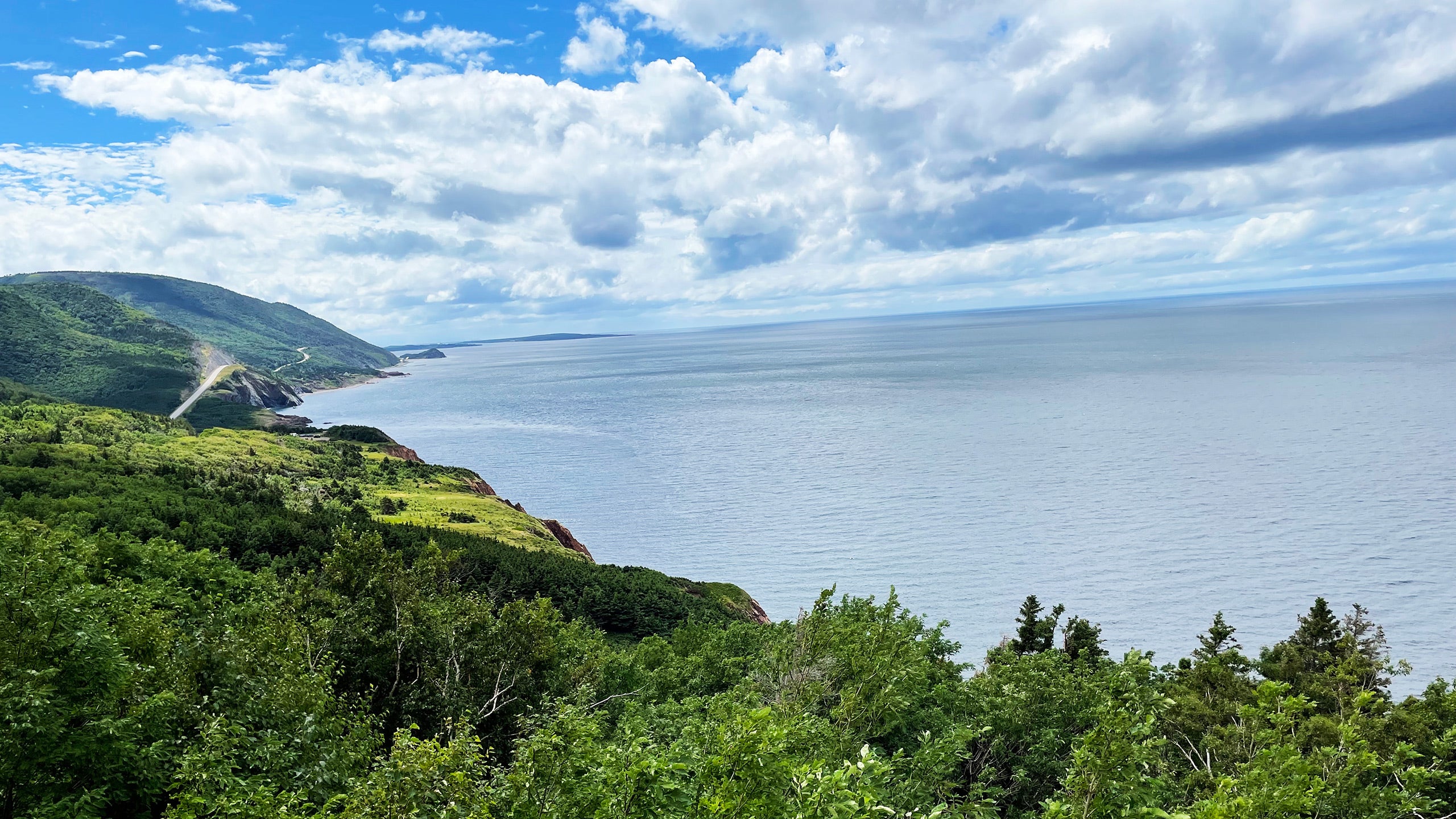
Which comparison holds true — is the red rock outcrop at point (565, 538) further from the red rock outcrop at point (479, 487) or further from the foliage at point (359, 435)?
the foliage at point (359, 435)

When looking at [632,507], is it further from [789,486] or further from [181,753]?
[181,753]

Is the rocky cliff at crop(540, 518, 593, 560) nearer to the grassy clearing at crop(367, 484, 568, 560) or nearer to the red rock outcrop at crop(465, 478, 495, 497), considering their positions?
the grassy clearing at crop(367, 484, 568, 560)

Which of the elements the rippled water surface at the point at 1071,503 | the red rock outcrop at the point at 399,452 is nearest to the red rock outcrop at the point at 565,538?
the rippled water surface at the point at 1071,503

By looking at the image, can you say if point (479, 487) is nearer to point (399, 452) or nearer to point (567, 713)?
point (399, 452)

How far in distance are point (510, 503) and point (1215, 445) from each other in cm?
10869

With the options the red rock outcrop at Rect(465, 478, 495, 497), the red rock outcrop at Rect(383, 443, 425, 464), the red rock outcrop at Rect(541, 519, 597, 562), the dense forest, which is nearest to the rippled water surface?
the red rock outcrop at Rect(541, 519, 597, 562)

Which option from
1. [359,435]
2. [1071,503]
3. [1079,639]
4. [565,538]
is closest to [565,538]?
[565,538]

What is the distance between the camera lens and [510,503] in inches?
4368

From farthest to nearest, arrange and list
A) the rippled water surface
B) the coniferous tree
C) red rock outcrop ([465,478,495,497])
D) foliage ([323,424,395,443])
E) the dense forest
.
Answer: foliage ([323,424,395,443]), red rock outcrop ([465,478,495,497]), the rippled water surface, the coniferous tree, the dense forest

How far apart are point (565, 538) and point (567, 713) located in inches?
3235

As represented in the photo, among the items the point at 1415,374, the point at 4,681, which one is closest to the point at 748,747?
the point at 4,681

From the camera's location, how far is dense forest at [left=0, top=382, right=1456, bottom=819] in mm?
12109

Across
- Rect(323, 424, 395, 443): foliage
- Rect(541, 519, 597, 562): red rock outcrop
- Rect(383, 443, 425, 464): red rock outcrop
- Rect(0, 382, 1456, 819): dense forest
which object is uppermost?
Rect(0, 382, 1456, 819): dense forest

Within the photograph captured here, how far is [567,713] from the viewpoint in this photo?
14.3 meters
